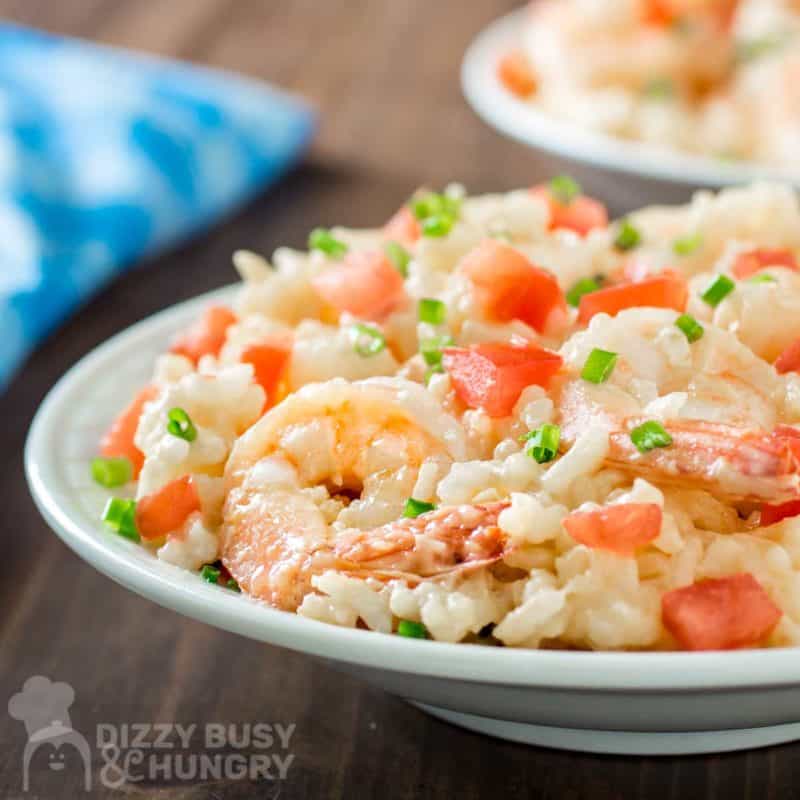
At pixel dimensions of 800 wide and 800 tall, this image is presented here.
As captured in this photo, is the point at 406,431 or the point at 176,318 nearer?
the point at 406,431

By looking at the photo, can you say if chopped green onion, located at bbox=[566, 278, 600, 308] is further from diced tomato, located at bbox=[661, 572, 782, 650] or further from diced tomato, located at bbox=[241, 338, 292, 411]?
diced tomato, located at bbox=[661, 572, 782, 650]

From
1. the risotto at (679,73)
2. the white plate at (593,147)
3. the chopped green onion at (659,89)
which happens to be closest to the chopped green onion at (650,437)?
the white plate at (593,147)

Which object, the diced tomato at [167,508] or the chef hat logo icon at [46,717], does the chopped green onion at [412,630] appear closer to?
the diced tomato at [167,508]

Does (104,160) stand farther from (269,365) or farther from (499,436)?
(499,436)

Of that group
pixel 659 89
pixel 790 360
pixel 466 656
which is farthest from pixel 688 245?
pixel 659 89

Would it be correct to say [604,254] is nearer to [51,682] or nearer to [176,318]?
[176,318]

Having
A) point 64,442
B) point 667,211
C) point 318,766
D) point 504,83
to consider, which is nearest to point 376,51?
point 504,83

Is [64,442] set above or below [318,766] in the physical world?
above
